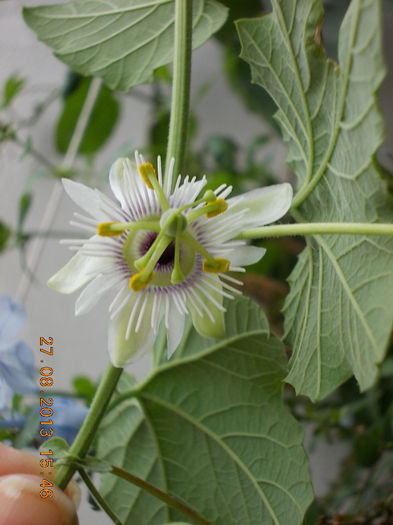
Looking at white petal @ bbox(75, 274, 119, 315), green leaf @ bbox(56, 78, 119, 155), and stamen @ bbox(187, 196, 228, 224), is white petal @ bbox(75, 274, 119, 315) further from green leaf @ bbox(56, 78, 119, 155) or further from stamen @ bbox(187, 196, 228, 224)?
green leaf @ bbox(56, 78, 119, 155)

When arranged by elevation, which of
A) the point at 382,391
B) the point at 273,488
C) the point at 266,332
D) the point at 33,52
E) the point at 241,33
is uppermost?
the point at 33,52

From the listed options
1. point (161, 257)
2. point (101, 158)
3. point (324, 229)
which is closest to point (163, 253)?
point (161, 257)

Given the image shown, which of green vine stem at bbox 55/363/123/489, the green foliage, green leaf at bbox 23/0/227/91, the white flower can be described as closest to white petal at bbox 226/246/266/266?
the white flower

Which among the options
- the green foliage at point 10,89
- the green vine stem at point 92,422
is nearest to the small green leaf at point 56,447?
the green vine stem at point 92,422

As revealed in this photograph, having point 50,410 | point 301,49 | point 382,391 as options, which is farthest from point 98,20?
point 382,391

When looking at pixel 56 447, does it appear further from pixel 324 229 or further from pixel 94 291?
pixel 324 229

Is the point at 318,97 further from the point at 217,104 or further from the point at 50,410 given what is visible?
the point at 217,104
